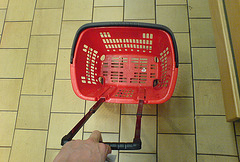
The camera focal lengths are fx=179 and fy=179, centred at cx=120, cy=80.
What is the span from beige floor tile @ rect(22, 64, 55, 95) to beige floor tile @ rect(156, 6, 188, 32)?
3.12ft

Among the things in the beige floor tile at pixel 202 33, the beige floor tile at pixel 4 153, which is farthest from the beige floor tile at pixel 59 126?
the beige floor tile at pixel 202 33

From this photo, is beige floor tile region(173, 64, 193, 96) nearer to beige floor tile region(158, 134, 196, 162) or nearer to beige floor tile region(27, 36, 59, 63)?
beige floor tile region(158, 134, 196, 162)

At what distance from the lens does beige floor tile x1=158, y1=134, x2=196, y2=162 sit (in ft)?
3.84

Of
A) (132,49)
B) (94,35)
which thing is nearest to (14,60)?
(94,35)

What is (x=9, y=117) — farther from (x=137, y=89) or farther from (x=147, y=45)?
(x=147, y=45)

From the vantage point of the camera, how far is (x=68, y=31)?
148 cm

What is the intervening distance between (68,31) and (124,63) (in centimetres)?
60

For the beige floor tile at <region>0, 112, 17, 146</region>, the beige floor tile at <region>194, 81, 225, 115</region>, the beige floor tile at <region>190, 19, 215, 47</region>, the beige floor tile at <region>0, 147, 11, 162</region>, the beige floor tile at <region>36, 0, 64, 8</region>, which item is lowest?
the beige floor tile at <region>0, 147, 11, 162</region>

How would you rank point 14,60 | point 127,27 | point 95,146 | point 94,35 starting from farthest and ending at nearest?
point 14,60, point 94,35, point 127,27, point 95,146

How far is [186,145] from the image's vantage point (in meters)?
1.18

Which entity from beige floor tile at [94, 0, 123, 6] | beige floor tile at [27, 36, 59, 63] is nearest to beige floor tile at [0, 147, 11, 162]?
beige floor tile at [27, 36, 59, 63]

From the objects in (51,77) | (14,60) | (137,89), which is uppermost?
(14,60)

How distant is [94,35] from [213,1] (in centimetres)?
83

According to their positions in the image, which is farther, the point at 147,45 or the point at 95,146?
the point at 147,45
